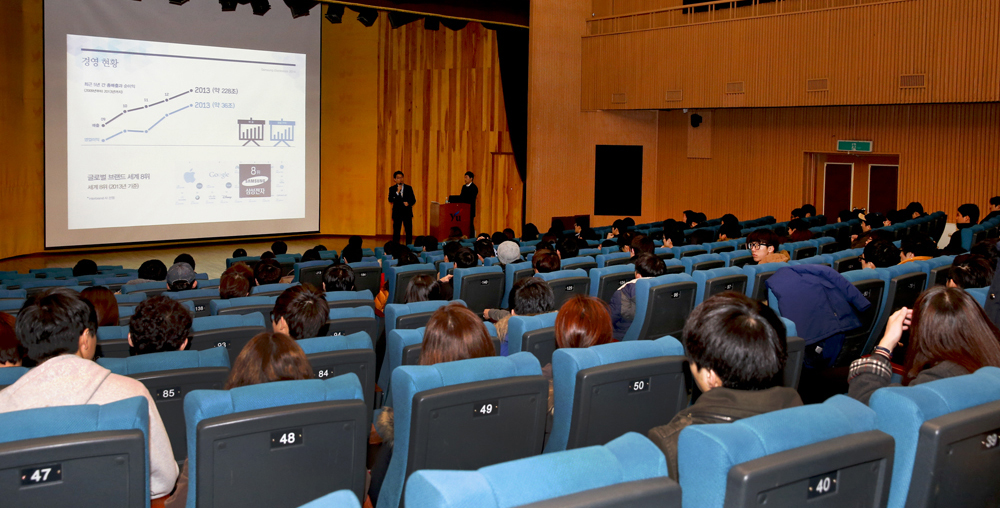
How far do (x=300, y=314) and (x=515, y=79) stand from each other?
11.7 m

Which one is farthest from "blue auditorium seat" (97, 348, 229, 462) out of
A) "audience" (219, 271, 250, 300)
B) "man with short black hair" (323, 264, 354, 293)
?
"man with short black hair" (323, 264, 354, 293)

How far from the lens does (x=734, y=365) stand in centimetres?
186

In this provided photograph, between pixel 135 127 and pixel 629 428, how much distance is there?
36.4ft

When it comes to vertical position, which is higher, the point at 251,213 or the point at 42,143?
the point at 42,143

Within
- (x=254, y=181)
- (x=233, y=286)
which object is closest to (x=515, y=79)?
(x=254, y=181)

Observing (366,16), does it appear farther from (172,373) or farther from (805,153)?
(172,373)

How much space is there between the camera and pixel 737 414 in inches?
70.2

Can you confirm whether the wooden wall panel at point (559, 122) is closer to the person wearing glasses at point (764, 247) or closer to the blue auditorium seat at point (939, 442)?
the person wearing glasses at point (764, 247)

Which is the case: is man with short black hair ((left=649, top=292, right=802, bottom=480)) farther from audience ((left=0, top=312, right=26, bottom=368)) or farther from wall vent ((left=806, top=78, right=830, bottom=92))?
wall vent ((left=806, top=78, right=830, bottom=92))

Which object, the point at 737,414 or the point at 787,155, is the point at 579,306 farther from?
the point at 787,155

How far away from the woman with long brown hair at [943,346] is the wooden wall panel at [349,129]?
13.0m

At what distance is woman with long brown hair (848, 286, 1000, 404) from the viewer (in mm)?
2346

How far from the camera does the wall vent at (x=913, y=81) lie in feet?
34.6

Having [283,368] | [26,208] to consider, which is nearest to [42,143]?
[26,208]
